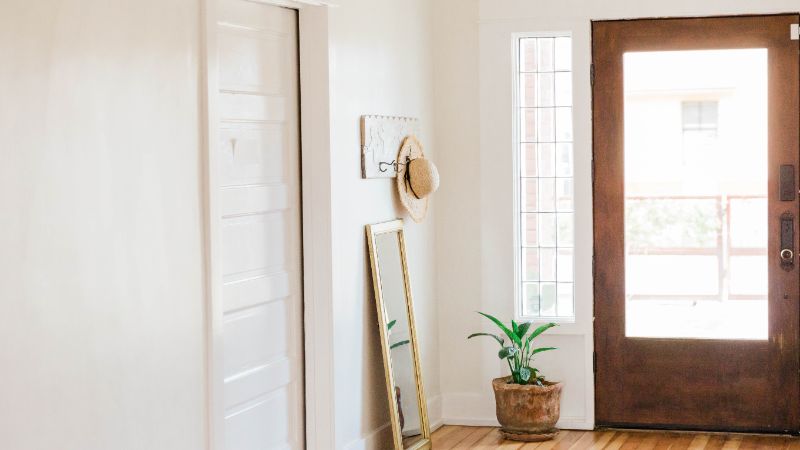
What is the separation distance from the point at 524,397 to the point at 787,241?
152 centimetres

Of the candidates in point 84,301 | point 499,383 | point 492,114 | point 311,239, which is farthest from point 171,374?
point 492,114

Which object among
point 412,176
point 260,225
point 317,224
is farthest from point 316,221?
point 412,176

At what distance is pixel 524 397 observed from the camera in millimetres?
5266

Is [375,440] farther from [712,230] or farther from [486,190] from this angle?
[712,230]

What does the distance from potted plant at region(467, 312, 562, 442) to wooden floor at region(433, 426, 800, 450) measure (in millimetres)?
68

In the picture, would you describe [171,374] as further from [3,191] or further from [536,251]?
[536,251]

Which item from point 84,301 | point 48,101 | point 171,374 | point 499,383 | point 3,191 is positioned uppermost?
point 48,101

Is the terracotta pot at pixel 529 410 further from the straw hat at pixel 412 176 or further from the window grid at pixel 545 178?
the straw hat at pixel 412 176

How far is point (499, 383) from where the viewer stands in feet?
17.6

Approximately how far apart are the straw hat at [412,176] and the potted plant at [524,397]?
0.69m

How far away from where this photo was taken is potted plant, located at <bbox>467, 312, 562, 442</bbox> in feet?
17.3

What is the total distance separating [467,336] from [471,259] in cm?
41

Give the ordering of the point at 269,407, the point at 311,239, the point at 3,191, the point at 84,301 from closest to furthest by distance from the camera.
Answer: the point at 3,191 < the point at 84,301 < the point at 269,407 < the point at 311,239

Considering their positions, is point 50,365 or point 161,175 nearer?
point 50,365
